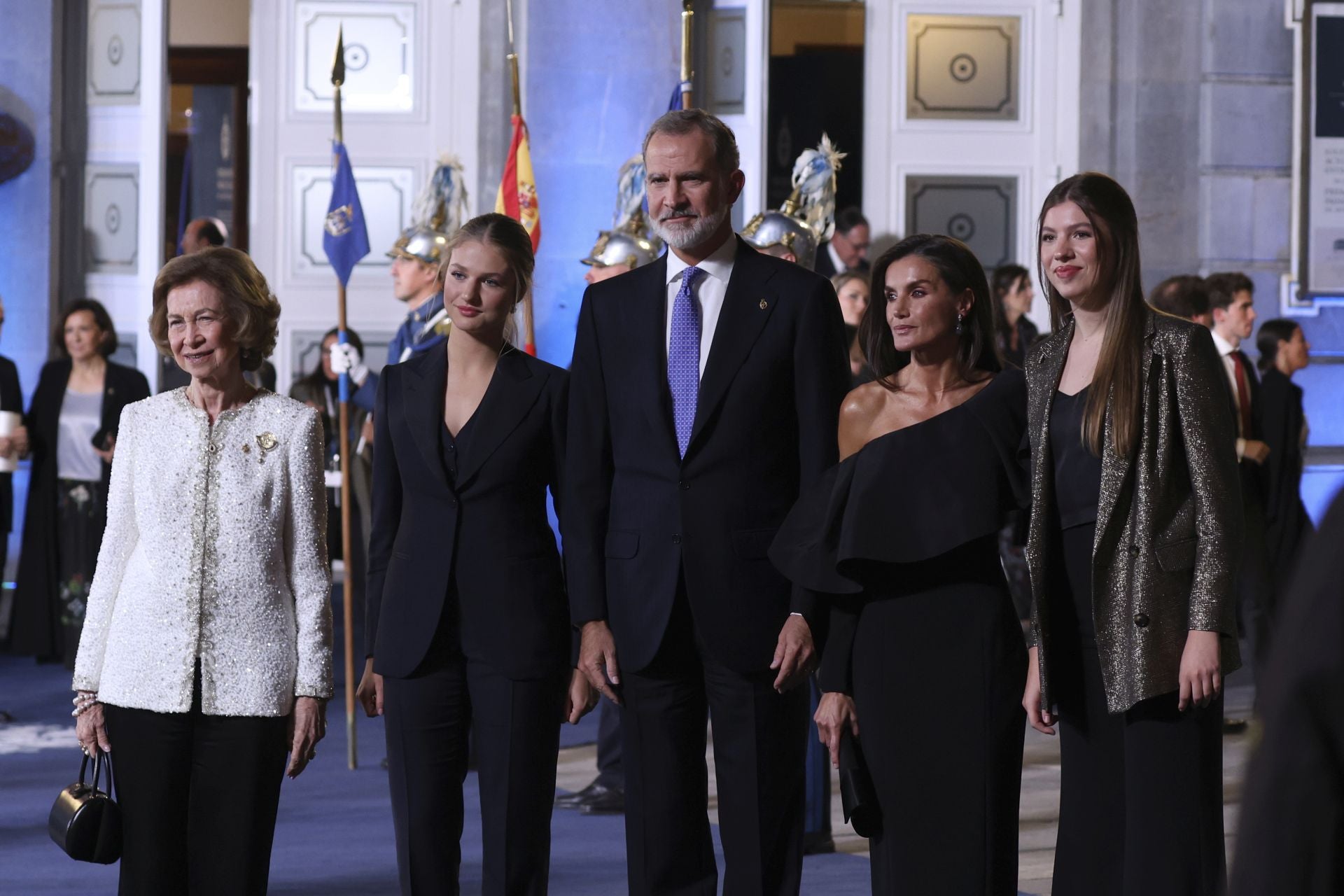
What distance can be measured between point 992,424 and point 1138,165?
6.73 m

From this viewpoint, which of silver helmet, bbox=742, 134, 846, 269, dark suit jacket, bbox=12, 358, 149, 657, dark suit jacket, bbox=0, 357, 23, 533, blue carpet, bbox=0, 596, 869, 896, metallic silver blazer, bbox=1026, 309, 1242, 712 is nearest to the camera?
metallic silver blazer, bbox=1026, 309, 1242, 712

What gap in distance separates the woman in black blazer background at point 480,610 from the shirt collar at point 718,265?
1.05 ft

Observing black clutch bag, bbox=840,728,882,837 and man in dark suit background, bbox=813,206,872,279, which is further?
man in dark suit background, bbox=813,206,872,279

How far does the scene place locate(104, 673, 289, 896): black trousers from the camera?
301 cm

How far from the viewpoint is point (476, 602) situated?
3.24m

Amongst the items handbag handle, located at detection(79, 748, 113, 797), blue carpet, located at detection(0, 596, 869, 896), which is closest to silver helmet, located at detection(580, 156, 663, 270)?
blue carpet, located at detection(0, 596, 869, 896)

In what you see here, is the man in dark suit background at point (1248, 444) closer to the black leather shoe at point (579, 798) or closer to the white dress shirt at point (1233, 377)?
the white dress shirt at point (1233, 377)

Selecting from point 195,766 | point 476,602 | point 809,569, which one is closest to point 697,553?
point 809,569

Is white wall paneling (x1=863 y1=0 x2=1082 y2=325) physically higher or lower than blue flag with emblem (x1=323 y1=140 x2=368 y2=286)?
higher

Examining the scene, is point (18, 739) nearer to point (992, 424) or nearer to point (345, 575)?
point (345, 575)

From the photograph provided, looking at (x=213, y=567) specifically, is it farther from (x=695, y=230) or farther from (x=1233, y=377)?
(x=1233, y=377)

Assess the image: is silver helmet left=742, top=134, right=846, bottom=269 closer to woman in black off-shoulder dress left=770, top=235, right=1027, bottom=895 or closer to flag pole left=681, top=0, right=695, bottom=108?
flag pole left=681, top=0, right=695, bottom=108

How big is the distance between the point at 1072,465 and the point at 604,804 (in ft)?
8.88

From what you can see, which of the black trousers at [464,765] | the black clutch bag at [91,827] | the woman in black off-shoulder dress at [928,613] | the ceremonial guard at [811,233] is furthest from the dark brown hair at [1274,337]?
the black clutch bag at [91,827]
